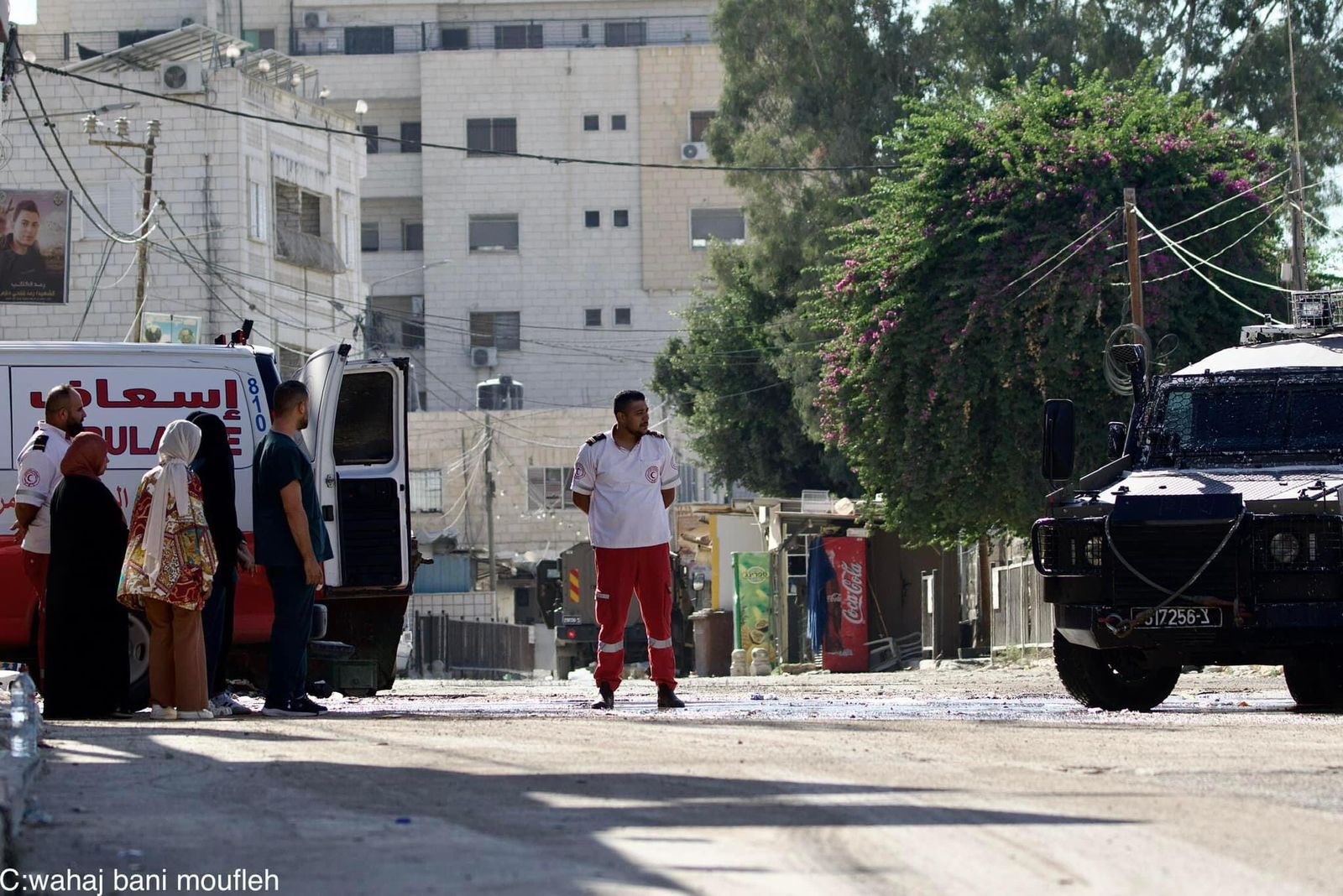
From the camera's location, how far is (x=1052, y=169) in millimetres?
29719

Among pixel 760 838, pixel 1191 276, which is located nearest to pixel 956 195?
pixel 1191 276

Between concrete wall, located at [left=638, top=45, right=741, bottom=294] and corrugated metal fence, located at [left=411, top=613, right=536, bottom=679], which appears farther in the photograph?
concrete wall, located at [left=638, top=45, right=741, bottom=294]

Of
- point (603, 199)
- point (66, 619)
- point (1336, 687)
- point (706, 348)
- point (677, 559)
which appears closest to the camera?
point (66, 619)

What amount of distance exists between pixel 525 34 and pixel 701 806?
246 feet

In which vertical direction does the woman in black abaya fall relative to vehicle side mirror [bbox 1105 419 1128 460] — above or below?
below

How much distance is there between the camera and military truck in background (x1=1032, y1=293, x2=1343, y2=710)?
12602 millimetres

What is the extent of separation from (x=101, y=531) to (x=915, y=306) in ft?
61.0

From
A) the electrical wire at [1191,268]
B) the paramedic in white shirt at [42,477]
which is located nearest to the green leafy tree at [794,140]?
the electrical wire at [1191,268]

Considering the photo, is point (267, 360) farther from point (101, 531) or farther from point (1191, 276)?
point (1191, 276)

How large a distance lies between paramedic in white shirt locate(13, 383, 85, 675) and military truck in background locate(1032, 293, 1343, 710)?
5.66 metres

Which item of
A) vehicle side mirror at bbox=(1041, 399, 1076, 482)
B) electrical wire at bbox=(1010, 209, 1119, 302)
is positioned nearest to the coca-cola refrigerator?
electrical wire at bbox=(1010, 209, 1119, 302)

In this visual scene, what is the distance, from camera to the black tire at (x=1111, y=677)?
13805 millimetres

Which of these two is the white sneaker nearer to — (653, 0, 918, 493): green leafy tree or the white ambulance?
the white ambulance

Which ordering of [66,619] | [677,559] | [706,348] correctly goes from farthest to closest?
[706,348] < [677,559] < [66,619]
